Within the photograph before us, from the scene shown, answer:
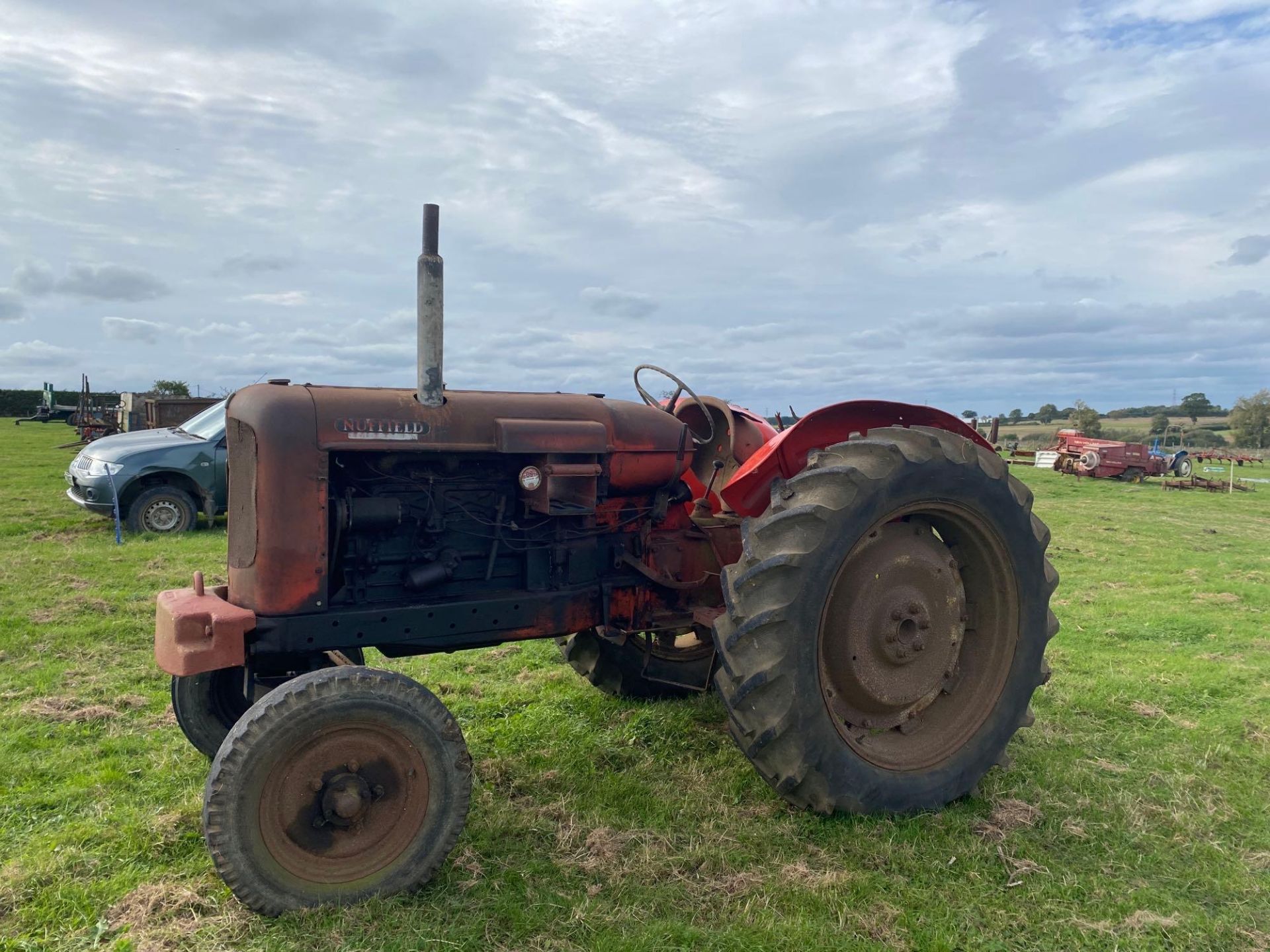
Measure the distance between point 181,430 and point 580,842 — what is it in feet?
32.0

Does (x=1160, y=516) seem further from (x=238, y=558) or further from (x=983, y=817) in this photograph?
(x=238, y=558)

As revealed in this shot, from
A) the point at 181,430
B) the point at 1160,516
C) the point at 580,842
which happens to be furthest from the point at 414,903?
the point at 1160,516

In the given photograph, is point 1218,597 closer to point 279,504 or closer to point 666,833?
point 666,833

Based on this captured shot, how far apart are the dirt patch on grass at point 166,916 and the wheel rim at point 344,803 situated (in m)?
0.24

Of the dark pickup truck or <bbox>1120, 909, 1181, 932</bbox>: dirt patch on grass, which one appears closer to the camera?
<bbox>1120, 909, 1181, 932</bbox>: dirt patch on grass

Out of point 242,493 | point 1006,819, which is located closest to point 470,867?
point 242,493

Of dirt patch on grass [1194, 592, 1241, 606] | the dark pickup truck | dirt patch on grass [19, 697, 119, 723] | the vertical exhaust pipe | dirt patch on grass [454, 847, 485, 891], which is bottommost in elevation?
dirt patch on grass [454, 847, 485, 891]

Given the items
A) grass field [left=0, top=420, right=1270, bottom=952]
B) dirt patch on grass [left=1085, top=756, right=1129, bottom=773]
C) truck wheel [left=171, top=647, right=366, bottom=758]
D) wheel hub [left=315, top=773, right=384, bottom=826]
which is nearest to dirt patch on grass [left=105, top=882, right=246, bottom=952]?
grass field [left=0, top=420, right=1270, bottom=952]

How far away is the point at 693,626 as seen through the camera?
420cm

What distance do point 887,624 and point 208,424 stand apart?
387 inches

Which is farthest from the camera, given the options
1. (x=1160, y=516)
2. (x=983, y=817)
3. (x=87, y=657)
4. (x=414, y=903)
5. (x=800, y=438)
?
(x=1160, y=516)

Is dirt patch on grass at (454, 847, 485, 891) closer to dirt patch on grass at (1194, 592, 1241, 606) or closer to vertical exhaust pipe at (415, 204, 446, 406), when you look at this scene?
vertical exhaust pipe at (415, 204, 446, 406)

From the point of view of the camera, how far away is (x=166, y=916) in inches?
109

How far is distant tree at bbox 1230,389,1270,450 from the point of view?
143 ft
